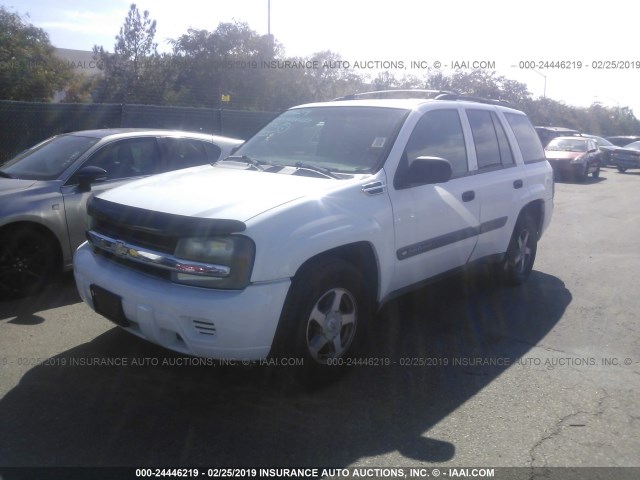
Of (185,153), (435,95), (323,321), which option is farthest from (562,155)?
(323,321)

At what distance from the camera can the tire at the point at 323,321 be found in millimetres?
3443

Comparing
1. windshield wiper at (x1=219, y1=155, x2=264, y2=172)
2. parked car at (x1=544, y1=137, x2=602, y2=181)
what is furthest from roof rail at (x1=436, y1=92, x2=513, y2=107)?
parked car at (x1=544, y1=137, x2=602, y2=181)

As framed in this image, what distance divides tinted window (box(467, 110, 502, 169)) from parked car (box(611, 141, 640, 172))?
2172 centimetres

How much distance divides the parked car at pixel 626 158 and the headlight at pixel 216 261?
981 inches

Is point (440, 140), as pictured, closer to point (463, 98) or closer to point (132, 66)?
point (463, 98)

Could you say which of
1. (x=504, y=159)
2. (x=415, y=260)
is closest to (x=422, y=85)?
(x=504, y=159)

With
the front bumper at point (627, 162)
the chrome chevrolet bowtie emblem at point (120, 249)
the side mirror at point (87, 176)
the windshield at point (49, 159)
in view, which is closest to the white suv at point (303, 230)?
the chrome chevrolet bowtie emblem at point (120, 249)

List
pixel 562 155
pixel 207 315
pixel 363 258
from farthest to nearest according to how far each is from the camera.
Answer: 1. pixel 562 155
2. pixel 363 258
3. pixel 207 315

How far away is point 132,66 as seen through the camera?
24562mm

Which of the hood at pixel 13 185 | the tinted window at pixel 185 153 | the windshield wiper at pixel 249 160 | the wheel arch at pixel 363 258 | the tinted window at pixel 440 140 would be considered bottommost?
the wheel arch at pixel 363 258

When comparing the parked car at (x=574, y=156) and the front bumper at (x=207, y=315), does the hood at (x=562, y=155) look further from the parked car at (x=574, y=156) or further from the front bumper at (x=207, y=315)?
the front bumper at (x=207, y=315)

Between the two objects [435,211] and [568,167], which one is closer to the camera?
[435,211]

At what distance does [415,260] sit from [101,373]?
7.70 ft

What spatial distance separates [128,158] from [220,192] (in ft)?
9.53
